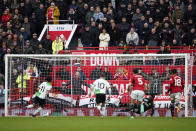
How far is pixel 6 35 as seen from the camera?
76.6 feet

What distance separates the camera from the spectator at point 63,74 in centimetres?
1939

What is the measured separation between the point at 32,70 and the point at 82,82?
6.79 feet

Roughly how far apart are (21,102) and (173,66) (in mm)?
6232

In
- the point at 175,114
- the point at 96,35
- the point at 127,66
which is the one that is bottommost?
the point at 175,114

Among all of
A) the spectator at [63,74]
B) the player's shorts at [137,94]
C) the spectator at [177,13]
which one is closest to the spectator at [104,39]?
the spectator at [63,74]

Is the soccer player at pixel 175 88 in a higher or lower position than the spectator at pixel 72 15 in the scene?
lower

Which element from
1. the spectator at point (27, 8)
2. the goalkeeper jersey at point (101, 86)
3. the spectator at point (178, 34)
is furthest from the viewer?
the spectator at point (27, 8)

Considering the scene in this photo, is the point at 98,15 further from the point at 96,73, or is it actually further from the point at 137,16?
the point at 96,73

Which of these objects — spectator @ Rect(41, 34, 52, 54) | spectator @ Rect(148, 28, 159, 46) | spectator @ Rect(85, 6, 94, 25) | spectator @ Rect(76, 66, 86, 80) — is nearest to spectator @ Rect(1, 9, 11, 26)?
spectator @ Rect(41, 34, 52, 54)

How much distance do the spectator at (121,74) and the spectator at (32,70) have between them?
126 inches

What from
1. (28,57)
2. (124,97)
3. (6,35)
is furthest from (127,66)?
(6,35)

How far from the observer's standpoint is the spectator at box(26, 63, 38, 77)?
19.2m

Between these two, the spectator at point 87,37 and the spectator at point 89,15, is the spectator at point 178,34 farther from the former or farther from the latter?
the spectator at point 89,15

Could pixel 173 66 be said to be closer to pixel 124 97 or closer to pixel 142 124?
pixel 124 97
